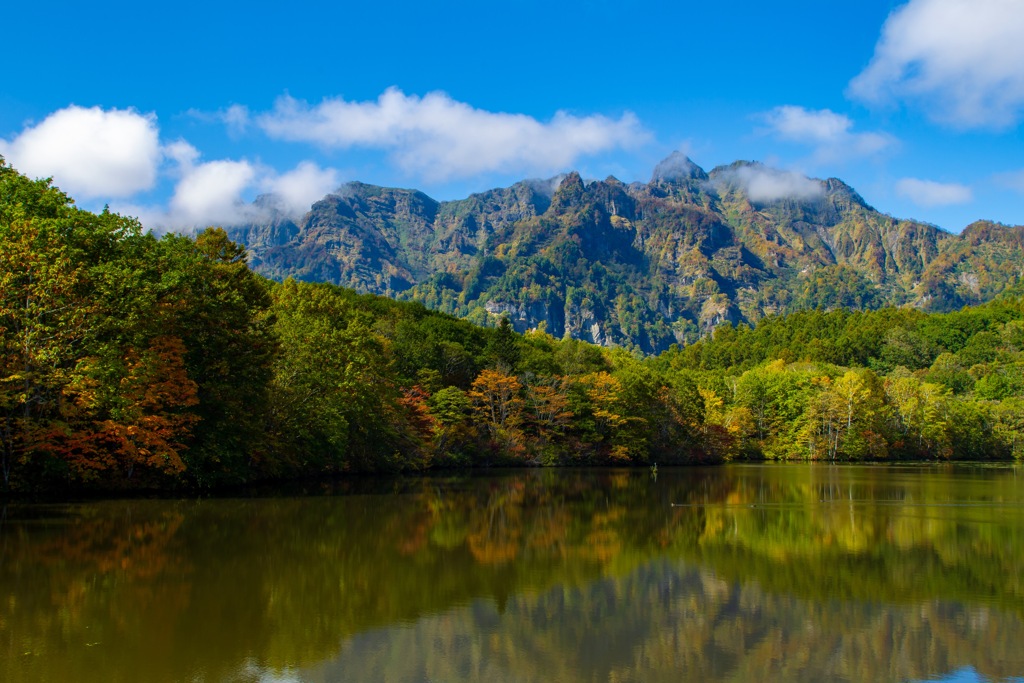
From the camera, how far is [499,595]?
17.1 meters

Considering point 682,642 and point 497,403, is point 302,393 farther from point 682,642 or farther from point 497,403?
point 682,642

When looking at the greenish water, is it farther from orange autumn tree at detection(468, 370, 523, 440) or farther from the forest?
orange autumn tree at detection(468, 370, 523, 440)

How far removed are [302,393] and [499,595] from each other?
3415 cm

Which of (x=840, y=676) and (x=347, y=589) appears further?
(x=347, y=589)

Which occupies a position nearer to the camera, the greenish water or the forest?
the greenish water

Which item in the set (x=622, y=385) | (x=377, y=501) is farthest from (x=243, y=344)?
(x=622, y=385)

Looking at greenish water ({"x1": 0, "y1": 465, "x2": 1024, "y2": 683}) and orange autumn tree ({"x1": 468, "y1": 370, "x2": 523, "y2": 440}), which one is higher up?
orange autumn tree ({"x1": 468, "y1": 370, "x2": 523, "y2": 440})

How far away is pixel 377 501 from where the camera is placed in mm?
37594

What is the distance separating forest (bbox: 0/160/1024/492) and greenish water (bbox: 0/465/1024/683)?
15.7ft

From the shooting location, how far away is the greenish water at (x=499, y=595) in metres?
12.1

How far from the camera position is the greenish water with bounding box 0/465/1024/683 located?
1211 centimetres

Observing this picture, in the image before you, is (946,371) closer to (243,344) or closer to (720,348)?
(720,348)

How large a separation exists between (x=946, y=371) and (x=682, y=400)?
7346 cm

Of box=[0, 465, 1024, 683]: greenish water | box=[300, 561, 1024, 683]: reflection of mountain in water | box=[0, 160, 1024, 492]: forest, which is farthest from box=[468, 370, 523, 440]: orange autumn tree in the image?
box=[300, 561, 1024, 683]: reflection of mountain in water
